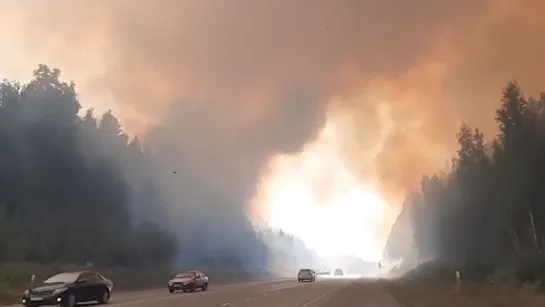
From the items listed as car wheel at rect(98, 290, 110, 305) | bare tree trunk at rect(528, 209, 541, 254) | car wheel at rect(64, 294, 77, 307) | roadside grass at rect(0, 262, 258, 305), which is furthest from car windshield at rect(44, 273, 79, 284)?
bare tree trunk at rect(528, 209, 541, 254)

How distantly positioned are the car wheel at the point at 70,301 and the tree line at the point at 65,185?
112ft

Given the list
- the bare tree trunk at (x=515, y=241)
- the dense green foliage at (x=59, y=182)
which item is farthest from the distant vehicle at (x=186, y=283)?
the bare tree trunk at (x=515, y=241)

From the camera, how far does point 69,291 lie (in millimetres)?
31266

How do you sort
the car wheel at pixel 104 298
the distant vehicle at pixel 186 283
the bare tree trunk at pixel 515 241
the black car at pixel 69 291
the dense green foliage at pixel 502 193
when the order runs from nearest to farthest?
the black car at pixel 69 291
the car wheel at pixel 104 298
the distant vehicle at pixel 186 283
the dense green foliage at pixel 502 193
the bare tree trunk at pixel 515 241

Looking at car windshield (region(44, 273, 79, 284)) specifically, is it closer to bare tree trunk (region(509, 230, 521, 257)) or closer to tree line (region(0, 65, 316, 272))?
tree line (region(0, 65, 316, 272))

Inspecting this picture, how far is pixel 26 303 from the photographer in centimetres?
3042

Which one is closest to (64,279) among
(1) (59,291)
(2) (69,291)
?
(2) (69,291)

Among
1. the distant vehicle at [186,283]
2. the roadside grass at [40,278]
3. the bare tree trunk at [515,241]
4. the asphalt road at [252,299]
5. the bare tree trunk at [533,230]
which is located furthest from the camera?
the bare tree trunk at [515,241]

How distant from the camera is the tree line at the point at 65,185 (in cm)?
6831

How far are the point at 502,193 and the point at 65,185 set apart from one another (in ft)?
181

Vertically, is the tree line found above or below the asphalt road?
above

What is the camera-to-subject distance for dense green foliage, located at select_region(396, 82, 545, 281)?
7744cm

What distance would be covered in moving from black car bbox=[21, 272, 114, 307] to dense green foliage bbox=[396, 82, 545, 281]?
29307mm

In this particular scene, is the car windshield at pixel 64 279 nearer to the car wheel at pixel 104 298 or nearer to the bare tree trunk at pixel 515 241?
the car wheel at pixel 104 298
